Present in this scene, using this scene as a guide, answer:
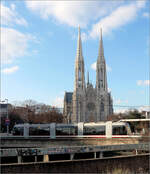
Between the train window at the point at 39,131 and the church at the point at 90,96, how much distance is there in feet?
205

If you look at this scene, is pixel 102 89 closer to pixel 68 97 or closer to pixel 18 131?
pixel 68 97

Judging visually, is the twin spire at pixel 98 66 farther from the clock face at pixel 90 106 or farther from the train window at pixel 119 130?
the train window at pixel 119 130

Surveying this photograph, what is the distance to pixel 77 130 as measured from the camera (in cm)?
3925

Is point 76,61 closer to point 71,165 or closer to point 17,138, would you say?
point 17,138

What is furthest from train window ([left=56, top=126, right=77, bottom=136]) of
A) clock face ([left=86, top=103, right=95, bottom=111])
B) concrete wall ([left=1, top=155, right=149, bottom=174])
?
clock face ([left=86, top=103, right=95, bottom=111])

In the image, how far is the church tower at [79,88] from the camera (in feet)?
346

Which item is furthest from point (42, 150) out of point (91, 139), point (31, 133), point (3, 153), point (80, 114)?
point (80, 114)

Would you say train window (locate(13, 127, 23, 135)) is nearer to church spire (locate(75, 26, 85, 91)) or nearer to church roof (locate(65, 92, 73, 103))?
church spire (locate(75, 26, 85, 91))

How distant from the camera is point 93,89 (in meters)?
112

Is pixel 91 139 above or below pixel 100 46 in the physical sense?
below

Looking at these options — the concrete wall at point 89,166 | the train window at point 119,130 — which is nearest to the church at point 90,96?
the train window at point 119,130

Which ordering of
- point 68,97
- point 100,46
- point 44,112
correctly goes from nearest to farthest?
point 44,112, point 100,46, point 68,97

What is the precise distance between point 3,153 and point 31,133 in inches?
788

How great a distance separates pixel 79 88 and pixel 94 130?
232 ft
